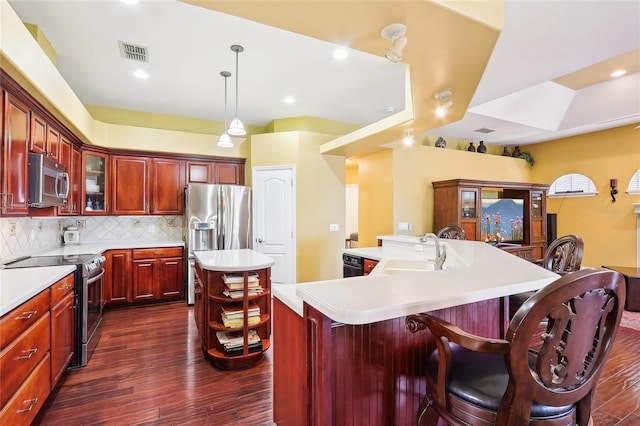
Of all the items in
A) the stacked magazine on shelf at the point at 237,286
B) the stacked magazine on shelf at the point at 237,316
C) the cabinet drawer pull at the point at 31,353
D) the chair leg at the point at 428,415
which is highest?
the stacked magazine on shelf at the point at 237,286

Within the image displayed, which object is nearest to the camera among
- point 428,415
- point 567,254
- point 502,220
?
point 428,415

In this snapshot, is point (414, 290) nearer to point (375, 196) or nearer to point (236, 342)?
point (236, 342)

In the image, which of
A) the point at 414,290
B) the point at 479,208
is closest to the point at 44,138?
the point at 414,290

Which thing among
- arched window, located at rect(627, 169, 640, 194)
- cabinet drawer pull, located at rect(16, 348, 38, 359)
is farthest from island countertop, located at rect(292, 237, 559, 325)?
arched window, located at rect(627, 169, 640, 194)

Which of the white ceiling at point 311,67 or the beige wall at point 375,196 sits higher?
the white ceiling at point 311,67

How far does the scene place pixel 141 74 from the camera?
3568 millimetres

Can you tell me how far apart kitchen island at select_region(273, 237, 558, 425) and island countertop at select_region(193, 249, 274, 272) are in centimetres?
99

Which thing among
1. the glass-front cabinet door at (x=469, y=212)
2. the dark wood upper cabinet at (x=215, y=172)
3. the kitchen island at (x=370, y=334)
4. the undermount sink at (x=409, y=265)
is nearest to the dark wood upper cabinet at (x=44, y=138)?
the dark wood upper cabinet at (x=215, y=172)

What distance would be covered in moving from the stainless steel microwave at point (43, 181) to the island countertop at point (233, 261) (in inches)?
53.6

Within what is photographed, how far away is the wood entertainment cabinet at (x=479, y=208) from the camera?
5129mm

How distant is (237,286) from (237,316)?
0.86 feet

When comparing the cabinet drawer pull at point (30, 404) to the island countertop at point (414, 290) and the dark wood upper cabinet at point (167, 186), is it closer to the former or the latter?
the island countertop at point (414, 290)

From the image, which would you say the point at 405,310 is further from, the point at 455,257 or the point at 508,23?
the point at 508,23

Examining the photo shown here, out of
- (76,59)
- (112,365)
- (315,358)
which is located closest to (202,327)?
(112,365)
